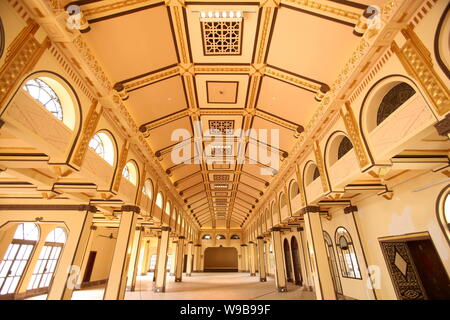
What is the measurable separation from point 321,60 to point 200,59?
3331mm

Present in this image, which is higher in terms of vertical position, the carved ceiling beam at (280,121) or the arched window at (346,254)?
the carved ceiling beam at (280,121)

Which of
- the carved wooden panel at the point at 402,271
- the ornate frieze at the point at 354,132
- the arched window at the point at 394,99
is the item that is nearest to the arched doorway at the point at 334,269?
the carved wooden panel at the point at 402,271

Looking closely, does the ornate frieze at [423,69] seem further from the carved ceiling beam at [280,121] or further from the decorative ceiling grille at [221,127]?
the decorative ceiling grille at [221,127]

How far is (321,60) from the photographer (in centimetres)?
543

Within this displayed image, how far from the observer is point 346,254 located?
9133mm

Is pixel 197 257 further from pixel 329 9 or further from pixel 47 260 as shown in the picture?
pixel 329 9

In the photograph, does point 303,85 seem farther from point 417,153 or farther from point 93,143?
point 93,143

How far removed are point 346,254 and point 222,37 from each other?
9.56 metres

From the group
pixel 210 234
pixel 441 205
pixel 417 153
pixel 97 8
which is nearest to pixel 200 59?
pixel 97 8

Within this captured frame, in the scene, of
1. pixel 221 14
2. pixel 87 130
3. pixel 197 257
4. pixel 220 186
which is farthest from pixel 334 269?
pixel 197 257

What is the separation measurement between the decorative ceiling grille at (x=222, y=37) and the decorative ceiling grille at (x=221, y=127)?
3369 millimetres

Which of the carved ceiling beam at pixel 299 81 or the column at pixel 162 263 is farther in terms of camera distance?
the column at pixel 162 263

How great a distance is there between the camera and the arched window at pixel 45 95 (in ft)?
13.7

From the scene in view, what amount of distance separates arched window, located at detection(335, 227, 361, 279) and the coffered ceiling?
431 cm
